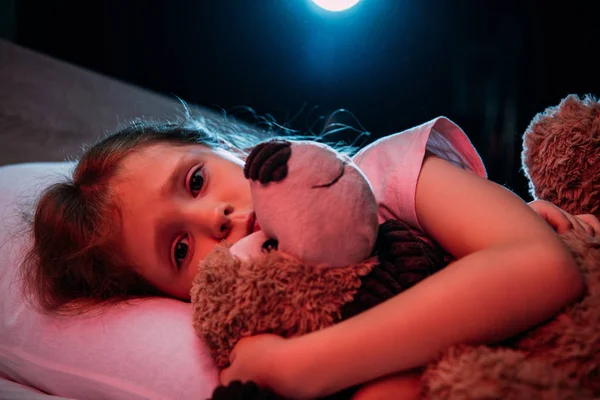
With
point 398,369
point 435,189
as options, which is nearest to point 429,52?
point 435,189

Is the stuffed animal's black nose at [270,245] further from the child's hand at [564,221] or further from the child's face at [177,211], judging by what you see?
the child's hand at [564,221]

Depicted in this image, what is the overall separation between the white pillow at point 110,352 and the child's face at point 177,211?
2.6 inches

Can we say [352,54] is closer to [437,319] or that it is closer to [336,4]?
[336,4]

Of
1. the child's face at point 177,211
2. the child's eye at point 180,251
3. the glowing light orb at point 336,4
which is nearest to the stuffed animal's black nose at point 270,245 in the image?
the child's face at point 177,211

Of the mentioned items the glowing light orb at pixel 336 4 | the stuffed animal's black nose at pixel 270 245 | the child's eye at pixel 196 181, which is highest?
the glowing light orb at pixel 336 4

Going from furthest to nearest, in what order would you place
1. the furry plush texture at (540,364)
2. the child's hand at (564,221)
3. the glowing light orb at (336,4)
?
the glowing light orb at (336,4)
the child's hand at (564,221)
the furry plush texture at (540,364)

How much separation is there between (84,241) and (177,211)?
8.0 inches

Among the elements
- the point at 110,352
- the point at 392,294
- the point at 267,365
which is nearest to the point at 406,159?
the point at 392,294

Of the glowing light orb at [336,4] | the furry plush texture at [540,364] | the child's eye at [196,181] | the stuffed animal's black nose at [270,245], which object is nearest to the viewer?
the furry plush texture at [540,364]

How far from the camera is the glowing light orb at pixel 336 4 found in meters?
1.51

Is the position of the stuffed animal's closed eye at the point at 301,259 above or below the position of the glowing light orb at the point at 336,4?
below

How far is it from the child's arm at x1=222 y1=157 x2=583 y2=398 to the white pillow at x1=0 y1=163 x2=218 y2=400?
17cm

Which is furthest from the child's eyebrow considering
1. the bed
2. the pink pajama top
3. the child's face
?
the pink pajama top

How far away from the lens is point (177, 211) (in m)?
0.69
